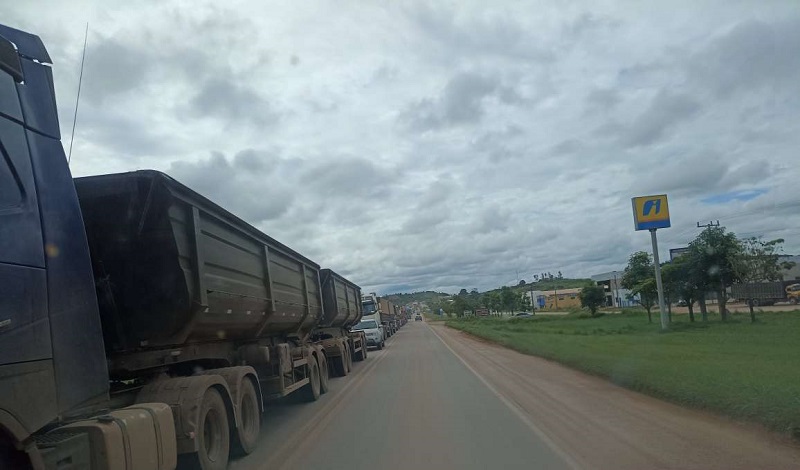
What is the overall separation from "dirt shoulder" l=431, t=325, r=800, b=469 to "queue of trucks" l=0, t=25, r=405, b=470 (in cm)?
447

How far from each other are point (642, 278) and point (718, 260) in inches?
378

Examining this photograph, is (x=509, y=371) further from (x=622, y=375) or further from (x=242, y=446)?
(x=242, y=446)

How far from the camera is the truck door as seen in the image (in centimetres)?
402

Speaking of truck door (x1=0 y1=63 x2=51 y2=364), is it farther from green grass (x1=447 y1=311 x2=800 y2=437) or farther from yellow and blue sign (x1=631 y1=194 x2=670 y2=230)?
yellow and blue sign (x1=631 y1=194 x2=670 y2=230)

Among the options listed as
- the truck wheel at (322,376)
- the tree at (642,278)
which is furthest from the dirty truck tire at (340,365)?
the tree at (642,278)

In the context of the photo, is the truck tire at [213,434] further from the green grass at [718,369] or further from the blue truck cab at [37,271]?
the green grass at [718,369]

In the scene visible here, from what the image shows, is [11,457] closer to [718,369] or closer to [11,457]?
[11,457]

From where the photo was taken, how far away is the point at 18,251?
4.18 meters

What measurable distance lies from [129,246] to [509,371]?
14.1 meters

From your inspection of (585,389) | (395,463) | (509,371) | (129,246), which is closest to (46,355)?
(129,246)

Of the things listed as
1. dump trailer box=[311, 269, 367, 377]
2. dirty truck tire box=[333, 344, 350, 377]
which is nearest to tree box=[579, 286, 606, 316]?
dump trailer box=[311, 269, 367, 377]

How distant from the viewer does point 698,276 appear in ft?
121

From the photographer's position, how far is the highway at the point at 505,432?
7590 mm

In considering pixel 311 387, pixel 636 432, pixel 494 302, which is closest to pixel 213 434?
pixel 636 432
